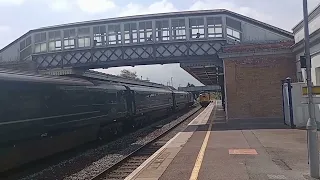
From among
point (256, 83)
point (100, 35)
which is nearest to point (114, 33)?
point (100, 35)

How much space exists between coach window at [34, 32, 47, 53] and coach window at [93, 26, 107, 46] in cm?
585

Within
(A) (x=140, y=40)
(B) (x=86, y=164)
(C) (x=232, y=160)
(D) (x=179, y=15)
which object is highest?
(D) (x=179, y=15)

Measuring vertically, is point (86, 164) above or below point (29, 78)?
below

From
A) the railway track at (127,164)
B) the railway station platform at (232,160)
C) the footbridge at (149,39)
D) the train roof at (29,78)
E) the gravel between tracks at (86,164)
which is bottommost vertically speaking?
the gravel between tracks at (86,164)

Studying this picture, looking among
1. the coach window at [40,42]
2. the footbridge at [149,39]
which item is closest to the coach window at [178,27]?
the footbridge at [149,39]

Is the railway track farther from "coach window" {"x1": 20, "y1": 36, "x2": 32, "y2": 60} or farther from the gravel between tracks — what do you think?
"coach window" {"x1": 20, "y1": 36, "x2": 32, "y2": 60}

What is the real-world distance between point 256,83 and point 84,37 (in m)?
19.7

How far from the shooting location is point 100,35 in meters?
36.8

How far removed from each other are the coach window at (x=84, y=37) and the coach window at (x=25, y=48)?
239 inches

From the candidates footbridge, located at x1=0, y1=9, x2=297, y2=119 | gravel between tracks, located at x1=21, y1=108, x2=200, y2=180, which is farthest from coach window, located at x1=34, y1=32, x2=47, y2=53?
gravel between tracks, located at x1=21, y1=108, x2=200, y2=180

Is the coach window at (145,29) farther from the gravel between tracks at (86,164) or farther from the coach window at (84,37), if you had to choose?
the gravel between tracks at (86,164)

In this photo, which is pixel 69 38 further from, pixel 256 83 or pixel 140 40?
pixel 256 83

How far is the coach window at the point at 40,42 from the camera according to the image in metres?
39.0

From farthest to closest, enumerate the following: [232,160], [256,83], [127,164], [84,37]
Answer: [84,37] → [256,83] → [127,164] → [232,160]
